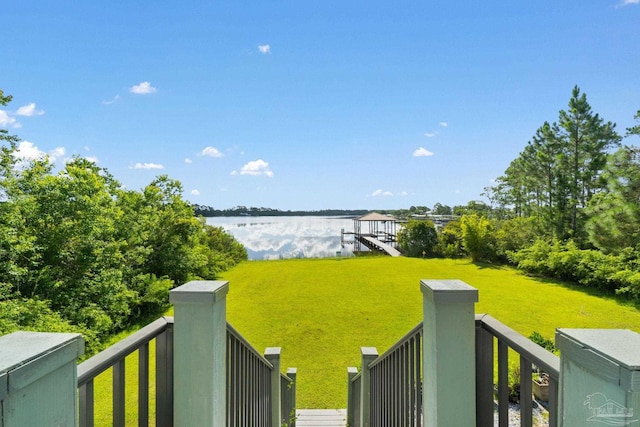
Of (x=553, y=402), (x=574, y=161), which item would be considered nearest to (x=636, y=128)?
(x=574, y=161)

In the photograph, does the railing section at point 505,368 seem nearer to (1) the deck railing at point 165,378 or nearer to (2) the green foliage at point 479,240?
(1) the deck railing at point 165,378

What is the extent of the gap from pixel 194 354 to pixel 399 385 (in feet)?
4.65

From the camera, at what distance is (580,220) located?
52.8 ft

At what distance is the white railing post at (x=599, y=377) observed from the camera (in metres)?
0.68

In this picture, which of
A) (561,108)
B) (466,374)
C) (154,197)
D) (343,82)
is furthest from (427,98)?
(466,374)

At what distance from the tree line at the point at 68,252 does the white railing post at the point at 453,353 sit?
663 cm

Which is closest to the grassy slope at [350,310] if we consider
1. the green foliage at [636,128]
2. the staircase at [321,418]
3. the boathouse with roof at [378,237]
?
the staircase at [321,418]

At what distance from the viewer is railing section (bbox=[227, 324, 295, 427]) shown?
6.55ft

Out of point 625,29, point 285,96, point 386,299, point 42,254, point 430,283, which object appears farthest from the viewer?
point 285,96

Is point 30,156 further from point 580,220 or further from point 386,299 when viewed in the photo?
point 580,220

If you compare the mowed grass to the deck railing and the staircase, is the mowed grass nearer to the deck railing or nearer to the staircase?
the staircase

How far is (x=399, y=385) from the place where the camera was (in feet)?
7.50

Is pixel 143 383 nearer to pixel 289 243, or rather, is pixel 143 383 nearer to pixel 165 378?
pixel 165 378

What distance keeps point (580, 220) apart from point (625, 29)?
9341 millimetres
